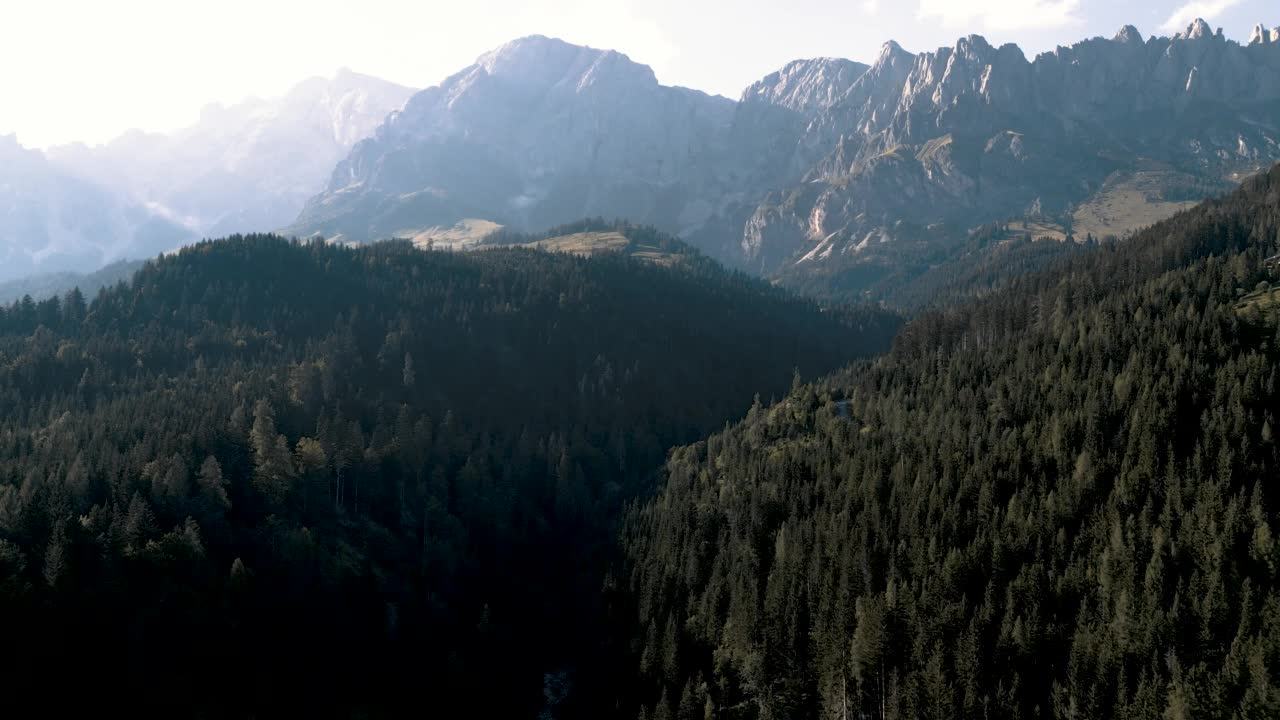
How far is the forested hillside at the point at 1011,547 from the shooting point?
10569 centimetres

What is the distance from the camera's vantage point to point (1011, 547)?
126 m

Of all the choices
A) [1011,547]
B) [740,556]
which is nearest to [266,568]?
[740,556]

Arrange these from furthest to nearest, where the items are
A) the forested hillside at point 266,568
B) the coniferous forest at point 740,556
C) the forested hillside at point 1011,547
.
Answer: the forested hillside at point 266,568, the coniferous forest at point 740,556, the forested hillside at point 1011,547

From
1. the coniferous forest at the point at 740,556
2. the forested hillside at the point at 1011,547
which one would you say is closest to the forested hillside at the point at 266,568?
the coniferous forest at the point at 740,556

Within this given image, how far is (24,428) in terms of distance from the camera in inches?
7057

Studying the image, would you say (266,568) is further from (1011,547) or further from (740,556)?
(1011,547)

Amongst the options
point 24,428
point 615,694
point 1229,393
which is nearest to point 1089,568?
point 1229,393

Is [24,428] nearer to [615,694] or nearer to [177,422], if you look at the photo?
Result: [177,422]

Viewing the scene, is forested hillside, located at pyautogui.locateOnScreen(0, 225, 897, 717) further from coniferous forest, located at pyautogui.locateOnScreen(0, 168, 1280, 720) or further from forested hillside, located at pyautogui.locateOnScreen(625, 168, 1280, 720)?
forested hillside, located at pyautogui.locateOnScreen(625, 168, 1280, 720)

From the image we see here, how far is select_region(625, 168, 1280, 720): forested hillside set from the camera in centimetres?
10569

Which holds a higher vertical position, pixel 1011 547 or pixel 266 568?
pixel 1011 547

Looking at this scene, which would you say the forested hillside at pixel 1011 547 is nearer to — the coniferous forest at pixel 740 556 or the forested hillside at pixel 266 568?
the coniferous forest at pixel 740 556

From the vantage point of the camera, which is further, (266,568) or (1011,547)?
(266,568)

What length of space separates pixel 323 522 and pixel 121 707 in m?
54.5
